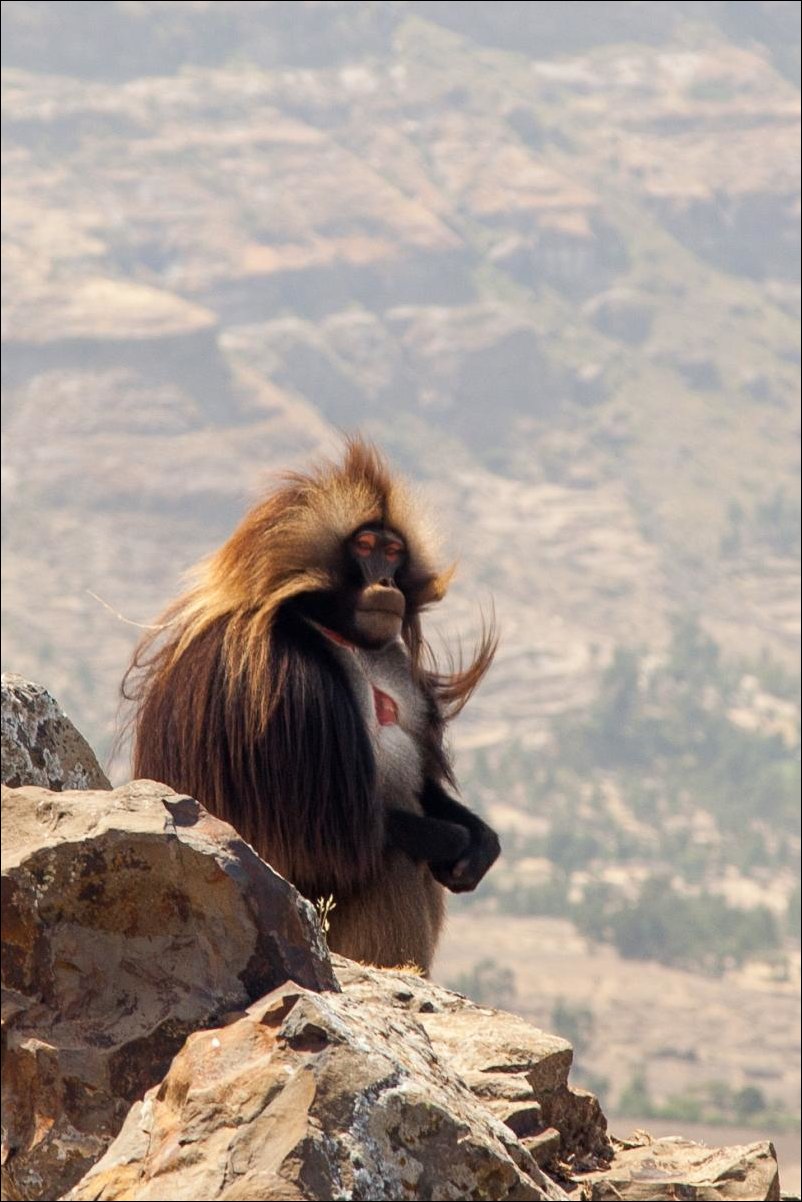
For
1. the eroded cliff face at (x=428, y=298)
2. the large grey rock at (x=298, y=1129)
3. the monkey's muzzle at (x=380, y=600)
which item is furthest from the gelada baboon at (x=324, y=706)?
the eroded cliff face at (x=428, y=298)

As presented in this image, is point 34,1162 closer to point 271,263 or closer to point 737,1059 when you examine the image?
point 737,1059

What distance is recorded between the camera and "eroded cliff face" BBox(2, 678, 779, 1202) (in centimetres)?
365

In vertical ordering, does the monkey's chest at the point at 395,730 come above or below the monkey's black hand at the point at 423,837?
above

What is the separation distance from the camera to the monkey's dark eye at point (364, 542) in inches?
273

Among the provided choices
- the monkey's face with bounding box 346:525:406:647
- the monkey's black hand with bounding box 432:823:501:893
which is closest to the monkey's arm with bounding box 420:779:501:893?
the monkey's black hand with bounding box 432:823:501:893

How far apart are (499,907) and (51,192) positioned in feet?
195

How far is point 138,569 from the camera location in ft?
292

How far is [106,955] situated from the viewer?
4.03m

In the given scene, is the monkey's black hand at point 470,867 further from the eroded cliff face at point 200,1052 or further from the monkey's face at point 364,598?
the eroded cliff face at point 200,1052

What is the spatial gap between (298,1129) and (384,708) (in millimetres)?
3511

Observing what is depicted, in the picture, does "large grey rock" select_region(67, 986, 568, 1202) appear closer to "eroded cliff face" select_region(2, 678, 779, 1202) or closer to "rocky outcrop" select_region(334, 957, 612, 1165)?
"eroded cliff face" select_region(2, 678, 779, 1202)

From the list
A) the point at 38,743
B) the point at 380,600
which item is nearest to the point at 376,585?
the point at 380,600

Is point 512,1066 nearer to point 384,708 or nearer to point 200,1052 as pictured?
point 200,1052

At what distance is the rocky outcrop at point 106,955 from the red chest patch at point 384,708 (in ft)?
9.26
